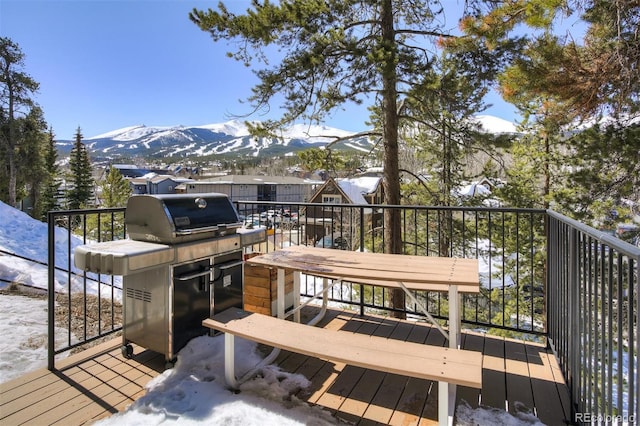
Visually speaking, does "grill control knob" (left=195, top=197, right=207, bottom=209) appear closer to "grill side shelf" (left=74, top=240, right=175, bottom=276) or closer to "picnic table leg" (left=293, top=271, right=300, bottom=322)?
"grill side shelf" (left=74, top=240, right=175, bottom=276)

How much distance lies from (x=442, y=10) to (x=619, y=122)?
3.76m

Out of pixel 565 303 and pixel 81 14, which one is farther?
pixel 81 14

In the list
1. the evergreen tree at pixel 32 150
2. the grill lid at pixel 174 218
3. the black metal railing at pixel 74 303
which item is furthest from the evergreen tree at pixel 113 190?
the grill lid at pixel 174 218

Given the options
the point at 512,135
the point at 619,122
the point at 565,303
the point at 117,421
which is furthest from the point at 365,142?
the point at 117,421

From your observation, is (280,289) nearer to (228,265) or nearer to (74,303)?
(228,265)

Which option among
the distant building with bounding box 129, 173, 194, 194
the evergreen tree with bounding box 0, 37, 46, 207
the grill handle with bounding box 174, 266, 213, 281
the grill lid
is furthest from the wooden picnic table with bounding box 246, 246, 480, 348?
the distant building with bounding box 129, 173, 194, 194

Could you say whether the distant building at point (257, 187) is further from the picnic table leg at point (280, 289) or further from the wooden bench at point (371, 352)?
the wooden bench at point (371, 352)

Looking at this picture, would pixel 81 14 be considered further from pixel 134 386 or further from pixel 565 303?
pixel 565 303

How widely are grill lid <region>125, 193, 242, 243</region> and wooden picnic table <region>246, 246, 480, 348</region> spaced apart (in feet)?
1.52

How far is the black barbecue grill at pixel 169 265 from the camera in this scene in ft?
7.32

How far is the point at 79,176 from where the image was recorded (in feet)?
99.5

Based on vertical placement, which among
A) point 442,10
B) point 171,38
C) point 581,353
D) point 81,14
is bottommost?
point 581,353

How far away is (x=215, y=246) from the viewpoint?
261 centimetres

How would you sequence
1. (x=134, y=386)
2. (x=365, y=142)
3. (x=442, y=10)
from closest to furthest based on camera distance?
(x=134, y=386) < (x=442, y=10) < (x=365, y=142)
